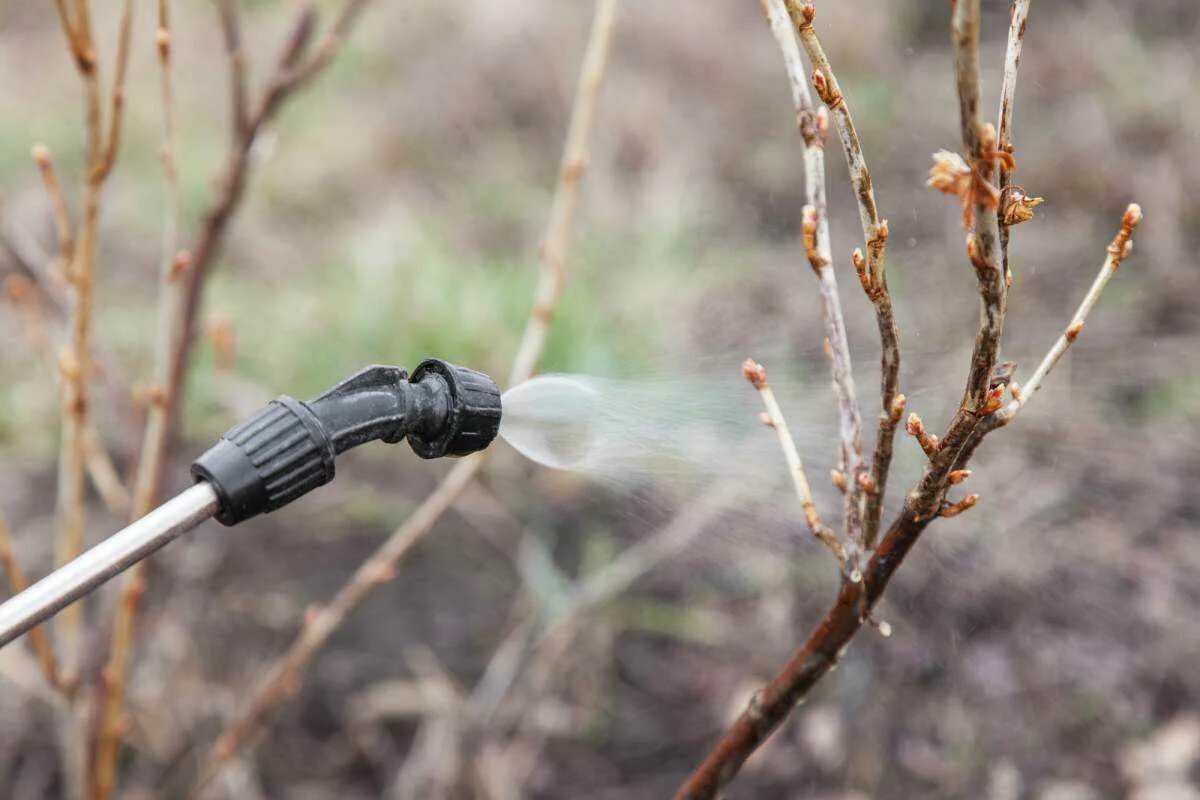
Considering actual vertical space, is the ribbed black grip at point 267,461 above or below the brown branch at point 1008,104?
below

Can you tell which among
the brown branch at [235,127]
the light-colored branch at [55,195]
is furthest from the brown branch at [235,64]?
the light-colored branch at [55,195]

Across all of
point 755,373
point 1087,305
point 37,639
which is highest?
point 1087,305

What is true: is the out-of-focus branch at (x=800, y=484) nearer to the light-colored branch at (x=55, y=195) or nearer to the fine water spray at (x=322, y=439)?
the fine water spray at (x=322, y=439)

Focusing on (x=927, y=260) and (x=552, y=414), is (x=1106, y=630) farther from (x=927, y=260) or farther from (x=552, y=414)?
(x=552, y=414)

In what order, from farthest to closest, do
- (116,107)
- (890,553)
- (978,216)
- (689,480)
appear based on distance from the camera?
(689,480)
(116,107)
(890,553)
(978,216)

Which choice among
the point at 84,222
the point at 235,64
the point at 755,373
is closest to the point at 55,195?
the point at 84,222

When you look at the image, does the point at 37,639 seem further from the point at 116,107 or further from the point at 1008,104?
the point at 1008,104
